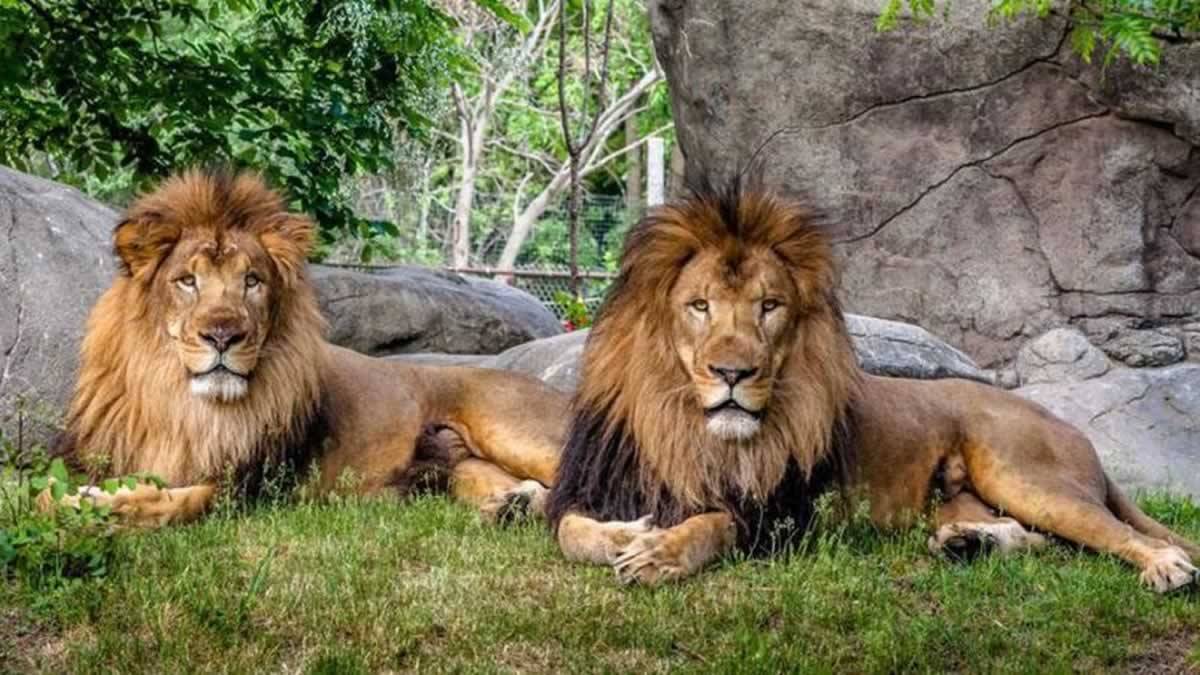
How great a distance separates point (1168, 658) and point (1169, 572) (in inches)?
25.1

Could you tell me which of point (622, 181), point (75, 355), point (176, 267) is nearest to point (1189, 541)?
point (176, 267)

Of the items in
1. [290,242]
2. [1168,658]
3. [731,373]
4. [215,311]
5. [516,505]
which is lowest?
[1168,658]

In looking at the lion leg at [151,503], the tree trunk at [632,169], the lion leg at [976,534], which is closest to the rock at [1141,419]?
the lion leg at [976,534]

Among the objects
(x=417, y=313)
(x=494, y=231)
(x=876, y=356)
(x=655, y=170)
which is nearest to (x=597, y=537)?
(x=876, y=356)

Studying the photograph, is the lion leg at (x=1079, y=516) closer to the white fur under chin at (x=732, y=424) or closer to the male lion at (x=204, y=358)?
the white fur under chin at (x=732, y=424)

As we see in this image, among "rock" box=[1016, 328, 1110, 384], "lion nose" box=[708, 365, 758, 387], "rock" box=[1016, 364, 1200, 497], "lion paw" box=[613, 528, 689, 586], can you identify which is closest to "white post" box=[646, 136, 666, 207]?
"rock" box=[1016, 328, 1110, 384]

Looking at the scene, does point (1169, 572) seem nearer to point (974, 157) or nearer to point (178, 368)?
point (178, 368)

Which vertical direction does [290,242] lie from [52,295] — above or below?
above

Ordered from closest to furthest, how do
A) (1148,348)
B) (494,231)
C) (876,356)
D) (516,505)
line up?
(516,505)
(876,356)
(1148,348)
(494,231)

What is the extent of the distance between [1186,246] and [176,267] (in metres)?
4.73

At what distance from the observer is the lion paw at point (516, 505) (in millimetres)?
6016

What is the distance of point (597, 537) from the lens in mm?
5262

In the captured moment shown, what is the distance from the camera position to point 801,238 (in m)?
5.52

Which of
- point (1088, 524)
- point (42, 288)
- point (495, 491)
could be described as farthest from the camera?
point (42, 288)
